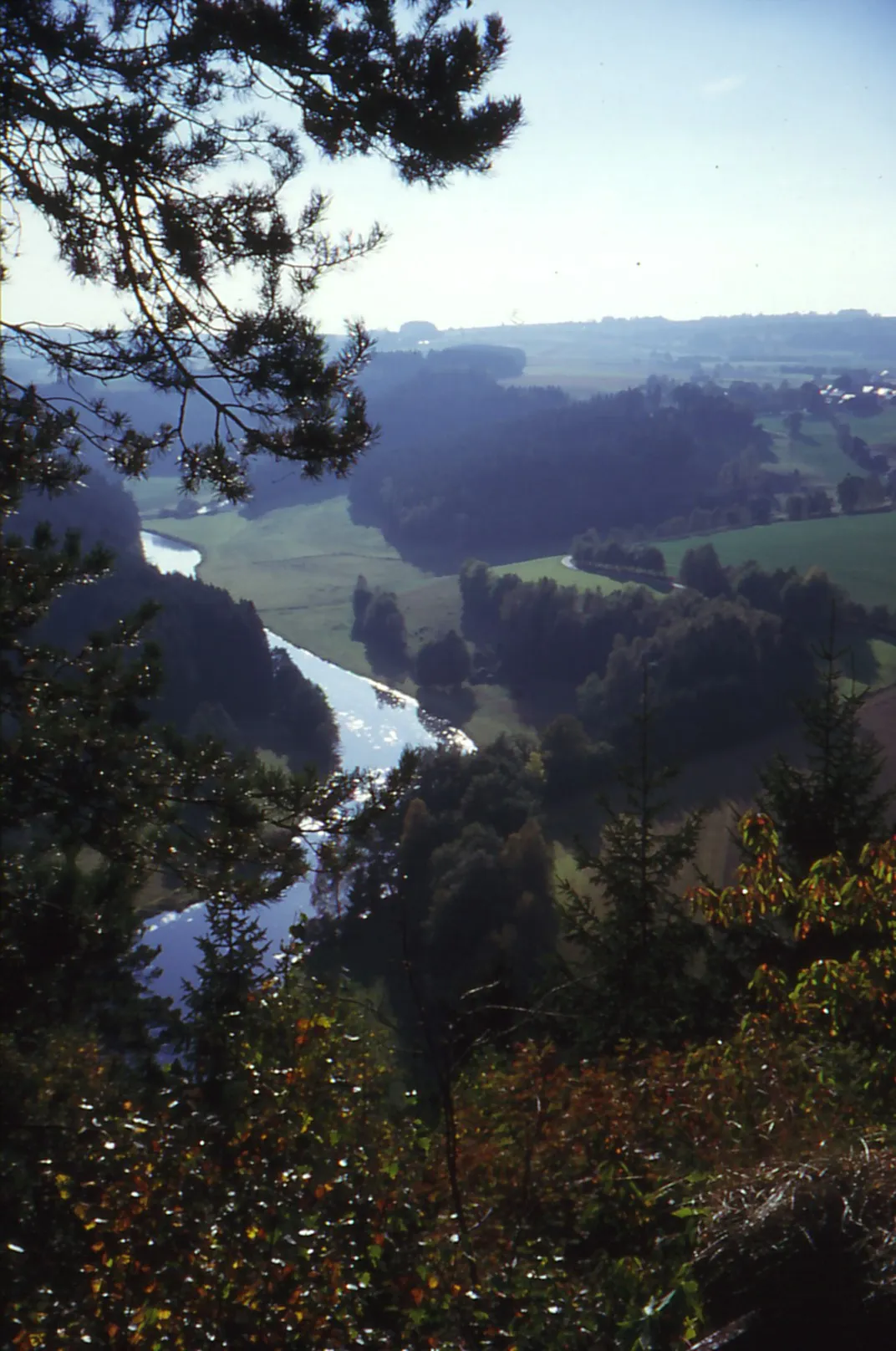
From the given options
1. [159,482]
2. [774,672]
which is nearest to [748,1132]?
[774,672]

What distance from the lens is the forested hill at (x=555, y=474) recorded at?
7100 cm

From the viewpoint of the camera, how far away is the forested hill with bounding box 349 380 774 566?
71000mm

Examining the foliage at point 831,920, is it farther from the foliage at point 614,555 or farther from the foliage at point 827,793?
the foliage at point 614,555

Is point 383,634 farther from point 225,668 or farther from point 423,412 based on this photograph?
point 423,412

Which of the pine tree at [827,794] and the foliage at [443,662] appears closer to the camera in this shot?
the pine tree at [827,794]

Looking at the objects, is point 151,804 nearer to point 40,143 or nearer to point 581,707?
point 40,143

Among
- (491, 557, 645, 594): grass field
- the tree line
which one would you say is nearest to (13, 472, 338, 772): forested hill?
the tree line

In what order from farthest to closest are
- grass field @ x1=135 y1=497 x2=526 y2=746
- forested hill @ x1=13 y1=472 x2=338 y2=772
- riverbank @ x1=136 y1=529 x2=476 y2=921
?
1. grass field @ x1=135 y1=497 x2=526 y2=746
2. riverbank @ x1=136 y1=529 x2=476 y2=921
3. forested hill @ x1=13 y1=472 x2=338 y2=772

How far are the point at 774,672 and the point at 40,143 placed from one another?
4033 centimetres

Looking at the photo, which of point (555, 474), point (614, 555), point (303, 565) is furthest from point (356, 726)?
point (555, 474)

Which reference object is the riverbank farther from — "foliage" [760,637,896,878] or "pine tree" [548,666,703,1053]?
"foliage" [760,637,896,878]

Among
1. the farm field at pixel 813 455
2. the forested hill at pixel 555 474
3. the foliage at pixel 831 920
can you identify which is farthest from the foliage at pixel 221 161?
the farm field at pixel 813 455

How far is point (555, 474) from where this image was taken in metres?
74.2

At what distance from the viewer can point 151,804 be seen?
647cm
